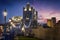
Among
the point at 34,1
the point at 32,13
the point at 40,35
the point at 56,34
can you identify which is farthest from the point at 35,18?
the point at 56,34

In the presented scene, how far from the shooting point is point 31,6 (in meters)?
5.41

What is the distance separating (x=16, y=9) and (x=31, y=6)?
23.4 inches

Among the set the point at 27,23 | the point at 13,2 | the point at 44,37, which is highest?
the point at 13,2

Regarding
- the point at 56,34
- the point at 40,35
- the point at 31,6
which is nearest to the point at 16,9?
the point at 31,6

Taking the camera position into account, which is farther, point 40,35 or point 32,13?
point 32,13

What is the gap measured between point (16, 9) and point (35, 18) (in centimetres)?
81

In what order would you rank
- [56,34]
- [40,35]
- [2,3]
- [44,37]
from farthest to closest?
[2,3], [40,35], [44,37], [56,34]

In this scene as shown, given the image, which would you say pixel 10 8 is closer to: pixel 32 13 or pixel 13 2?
pixel 13 2

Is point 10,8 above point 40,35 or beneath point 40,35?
above

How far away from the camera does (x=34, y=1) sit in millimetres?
5293

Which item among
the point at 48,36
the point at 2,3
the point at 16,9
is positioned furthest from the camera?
the point at 16,9

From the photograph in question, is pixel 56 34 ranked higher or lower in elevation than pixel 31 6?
lower

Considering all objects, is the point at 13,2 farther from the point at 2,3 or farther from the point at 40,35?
the point at 40,35

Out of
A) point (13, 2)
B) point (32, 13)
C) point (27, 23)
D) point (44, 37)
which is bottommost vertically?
point (44, 37)
